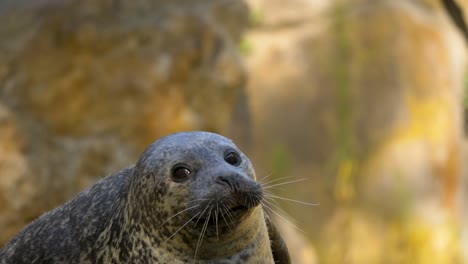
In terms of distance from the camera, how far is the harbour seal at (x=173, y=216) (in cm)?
283

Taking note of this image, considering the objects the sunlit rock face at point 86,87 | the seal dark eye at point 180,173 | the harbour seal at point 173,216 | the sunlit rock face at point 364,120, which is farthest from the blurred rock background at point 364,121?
the seal dark eye at point 180,173

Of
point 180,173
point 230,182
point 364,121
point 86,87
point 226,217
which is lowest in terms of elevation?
point 226,217

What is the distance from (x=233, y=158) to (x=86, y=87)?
2888 mm

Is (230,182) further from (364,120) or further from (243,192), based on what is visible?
(364,120)

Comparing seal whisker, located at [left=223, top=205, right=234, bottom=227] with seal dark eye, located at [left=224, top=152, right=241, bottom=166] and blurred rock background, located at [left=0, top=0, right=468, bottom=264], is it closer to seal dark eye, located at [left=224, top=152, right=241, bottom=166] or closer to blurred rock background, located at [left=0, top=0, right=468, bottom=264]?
seal dark eye, located at [left=224, top=152, right=241, bottom=166]

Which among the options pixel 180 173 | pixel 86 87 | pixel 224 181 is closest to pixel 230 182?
pixel 224 181

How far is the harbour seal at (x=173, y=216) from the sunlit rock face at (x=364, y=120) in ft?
21.1

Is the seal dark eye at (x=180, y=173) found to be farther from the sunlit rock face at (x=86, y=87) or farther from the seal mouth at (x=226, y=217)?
the sunlit rock face at (x=86, y=87)

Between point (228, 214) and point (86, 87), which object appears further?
point (86, 87)

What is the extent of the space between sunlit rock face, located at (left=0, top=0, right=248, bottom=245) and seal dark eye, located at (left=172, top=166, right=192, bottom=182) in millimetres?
2835

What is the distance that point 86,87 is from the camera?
5691 millimetres

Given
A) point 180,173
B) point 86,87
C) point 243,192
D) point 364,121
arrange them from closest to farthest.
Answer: point 243,192
point 180,173
point 86,87
point 364,121

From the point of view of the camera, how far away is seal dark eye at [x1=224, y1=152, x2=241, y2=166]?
9.85 feet

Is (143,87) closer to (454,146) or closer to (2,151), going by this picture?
(2,151)
